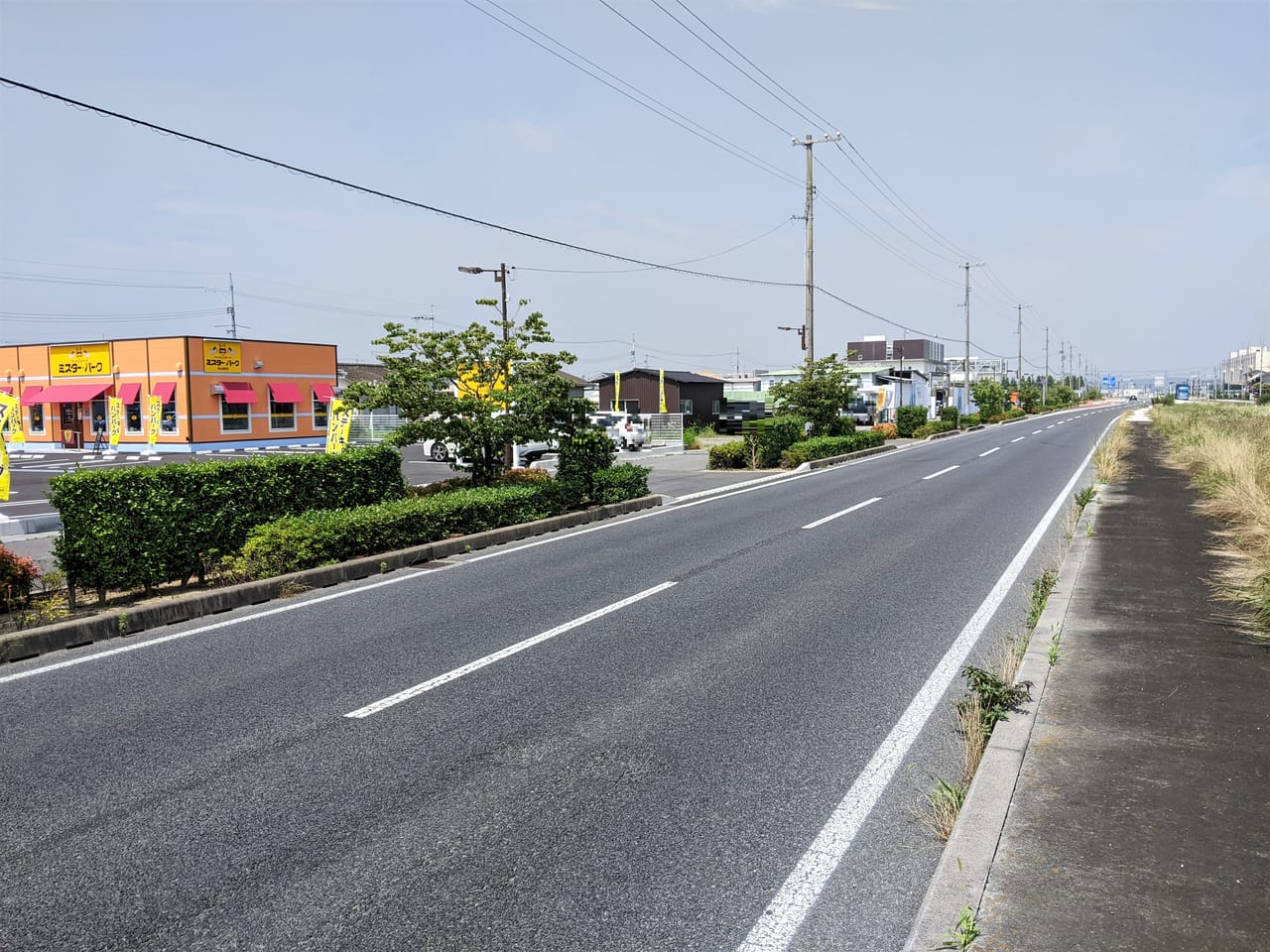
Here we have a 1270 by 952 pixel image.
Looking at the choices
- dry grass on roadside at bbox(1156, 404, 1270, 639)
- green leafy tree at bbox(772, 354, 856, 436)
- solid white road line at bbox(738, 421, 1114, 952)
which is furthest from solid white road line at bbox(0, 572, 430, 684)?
green leafy tree at bbox(772, 354, 856, 436)

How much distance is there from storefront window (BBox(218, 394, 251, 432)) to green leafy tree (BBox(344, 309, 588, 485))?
2932 cm

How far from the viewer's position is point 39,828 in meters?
4.10

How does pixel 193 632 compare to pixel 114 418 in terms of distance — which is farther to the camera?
pixel 114 418

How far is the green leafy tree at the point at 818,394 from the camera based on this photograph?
3130cm

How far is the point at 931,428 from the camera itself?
46.9 m

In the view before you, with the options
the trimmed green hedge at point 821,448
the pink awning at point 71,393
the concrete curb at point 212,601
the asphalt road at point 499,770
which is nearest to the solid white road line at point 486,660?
the asphalt road at point 499,770

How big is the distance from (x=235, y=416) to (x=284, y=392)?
2807 mm

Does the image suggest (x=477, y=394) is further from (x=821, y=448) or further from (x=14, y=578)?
(x=821, y=448)

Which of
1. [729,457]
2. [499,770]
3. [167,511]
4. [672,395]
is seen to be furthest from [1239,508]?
[672,395]

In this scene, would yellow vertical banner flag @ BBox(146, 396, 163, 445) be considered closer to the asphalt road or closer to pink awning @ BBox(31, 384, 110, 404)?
pink awning @ BBox(31, 384, 110, 404)

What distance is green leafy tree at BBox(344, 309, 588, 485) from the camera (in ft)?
45.3

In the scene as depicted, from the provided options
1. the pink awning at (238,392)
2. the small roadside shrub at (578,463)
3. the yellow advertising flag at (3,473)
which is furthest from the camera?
the pink awning at (238,392)

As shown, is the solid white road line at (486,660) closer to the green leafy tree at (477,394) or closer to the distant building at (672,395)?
the green leafy tree at (477,394)

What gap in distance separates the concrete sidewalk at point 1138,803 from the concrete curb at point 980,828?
2cm
